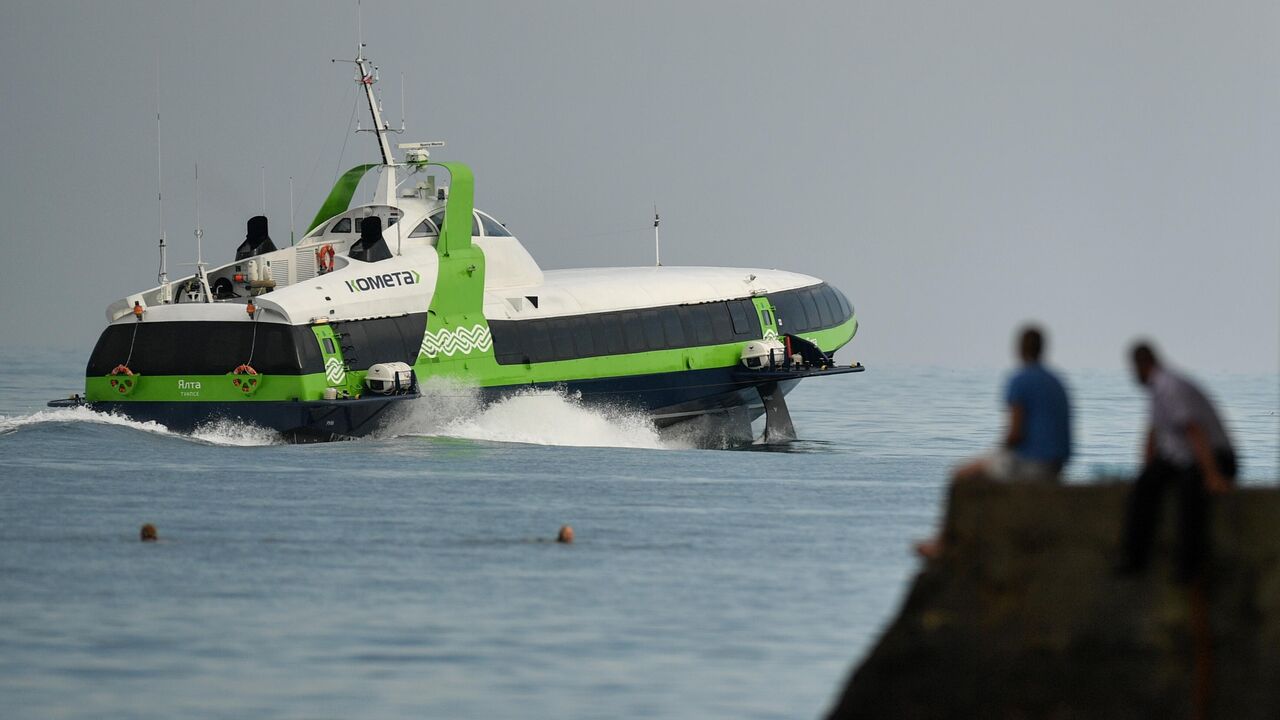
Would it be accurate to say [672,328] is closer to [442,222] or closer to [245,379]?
[442,222]

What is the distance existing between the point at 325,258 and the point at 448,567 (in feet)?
58.3

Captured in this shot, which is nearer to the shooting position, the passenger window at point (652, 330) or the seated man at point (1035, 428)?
the seated man at point (1035, 428)

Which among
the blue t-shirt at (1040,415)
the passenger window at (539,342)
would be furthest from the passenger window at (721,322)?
the blue t-shirt at (1040,415)

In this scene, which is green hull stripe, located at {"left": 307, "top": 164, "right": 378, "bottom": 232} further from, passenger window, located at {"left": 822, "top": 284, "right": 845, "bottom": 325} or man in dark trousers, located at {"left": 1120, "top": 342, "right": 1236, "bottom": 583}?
man in dark trousers, located at {"left": 1120, "top": 342, "right": 1236, "bottom": 583}

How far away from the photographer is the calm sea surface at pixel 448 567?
1404 cm

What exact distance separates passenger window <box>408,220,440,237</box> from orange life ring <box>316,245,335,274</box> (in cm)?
165

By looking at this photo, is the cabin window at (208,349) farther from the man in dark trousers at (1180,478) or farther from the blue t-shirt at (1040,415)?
the man in dark trousers at (1180,478)

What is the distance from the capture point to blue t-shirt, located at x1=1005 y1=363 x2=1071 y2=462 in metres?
11.5

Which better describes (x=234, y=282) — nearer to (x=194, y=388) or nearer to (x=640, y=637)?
(x=194, y=388)

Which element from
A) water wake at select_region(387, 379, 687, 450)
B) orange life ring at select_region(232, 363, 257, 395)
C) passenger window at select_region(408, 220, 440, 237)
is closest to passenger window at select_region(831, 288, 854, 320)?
water wake at select_region(387, 379, 687, 450)

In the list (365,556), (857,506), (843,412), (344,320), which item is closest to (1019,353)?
(365,556)

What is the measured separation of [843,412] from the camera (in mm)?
57219

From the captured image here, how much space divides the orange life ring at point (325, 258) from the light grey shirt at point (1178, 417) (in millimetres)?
26855

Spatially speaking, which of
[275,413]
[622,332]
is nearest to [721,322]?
[622,332]
